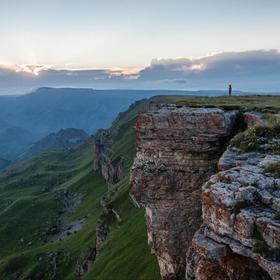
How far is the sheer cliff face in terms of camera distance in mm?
32031

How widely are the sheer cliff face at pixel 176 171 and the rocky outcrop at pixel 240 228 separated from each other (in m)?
9.07

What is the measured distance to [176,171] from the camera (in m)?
32.6

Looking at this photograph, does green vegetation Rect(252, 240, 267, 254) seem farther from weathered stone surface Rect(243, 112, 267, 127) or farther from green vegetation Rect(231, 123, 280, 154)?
weathered stone surface Rect(243, 112, 267, 127)

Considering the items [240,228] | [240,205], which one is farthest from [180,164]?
[240,228]

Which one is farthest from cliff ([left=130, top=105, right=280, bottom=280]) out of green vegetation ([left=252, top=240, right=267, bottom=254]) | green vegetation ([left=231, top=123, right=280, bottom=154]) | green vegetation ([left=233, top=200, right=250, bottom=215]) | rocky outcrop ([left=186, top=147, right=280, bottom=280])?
green vegetation ([left=252, top=240, right=267, bottom=254])

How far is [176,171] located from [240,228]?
46.1 feet

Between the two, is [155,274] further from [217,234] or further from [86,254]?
[86,254]

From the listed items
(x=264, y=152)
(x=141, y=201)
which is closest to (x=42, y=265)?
(x=141, y=201)

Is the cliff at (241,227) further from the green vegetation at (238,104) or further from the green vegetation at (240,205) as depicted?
the green vegetation at (238,104)

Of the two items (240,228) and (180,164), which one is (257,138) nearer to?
(180,164)

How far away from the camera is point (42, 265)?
136 metres

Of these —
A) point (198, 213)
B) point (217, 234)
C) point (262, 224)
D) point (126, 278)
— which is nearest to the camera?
point (262, 224)

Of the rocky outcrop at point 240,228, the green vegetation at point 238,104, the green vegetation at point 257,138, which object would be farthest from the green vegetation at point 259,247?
the green vegetation at point 238,104

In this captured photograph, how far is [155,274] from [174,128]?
44.8 meters
